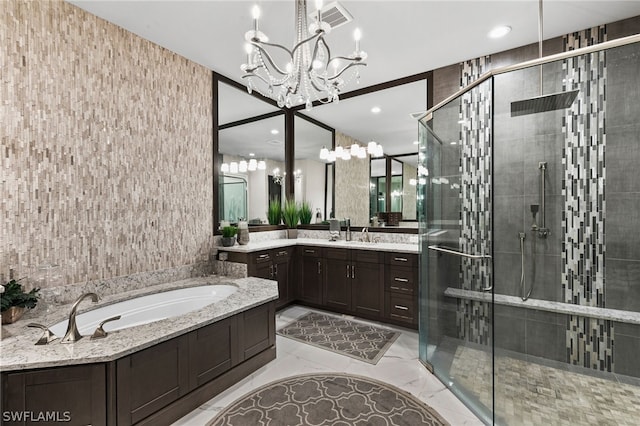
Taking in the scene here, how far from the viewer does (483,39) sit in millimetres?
2752

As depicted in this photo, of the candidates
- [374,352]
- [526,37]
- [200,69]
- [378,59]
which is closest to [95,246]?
[200,69]

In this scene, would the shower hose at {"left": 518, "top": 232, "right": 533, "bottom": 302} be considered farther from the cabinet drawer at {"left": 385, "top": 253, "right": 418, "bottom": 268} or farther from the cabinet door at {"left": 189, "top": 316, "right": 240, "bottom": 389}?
the cabinet door at {"left": 189, "top": 316, "right": 240, "bottom": 389}

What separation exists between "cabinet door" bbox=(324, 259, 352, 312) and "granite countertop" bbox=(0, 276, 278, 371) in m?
1.34

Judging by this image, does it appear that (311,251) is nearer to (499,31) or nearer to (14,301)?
(14,301)

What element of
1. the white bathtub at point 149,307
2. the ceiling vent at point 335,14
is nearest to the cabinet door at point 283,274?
the white bathtub at point 149,307

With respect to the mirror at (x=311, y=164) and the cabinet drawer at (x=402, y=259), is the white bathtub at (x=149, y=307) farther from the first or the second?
the mirror at (x=311, y=164)

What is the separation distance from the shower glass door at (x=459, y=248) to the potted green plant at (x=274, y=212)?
2.35 m

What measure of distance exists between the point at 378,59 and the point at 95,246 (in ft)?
10.9

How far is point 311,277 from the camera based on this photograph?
3846 mm

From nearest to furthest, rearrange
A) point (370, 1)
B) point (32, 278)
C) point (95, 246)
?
point (32, 278)
point (370, 1)
point (95, 246)

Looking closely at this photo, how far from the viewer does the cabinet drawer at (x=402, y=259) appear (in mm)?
3125

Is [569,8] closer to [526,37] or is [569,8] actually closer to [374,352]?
[526,37]

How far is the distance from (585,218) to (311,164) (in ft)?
11.0

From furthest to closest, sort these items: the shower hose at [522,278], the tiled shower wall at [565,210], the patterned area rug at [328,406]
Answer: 1. the shower hose at [522,278]
2. the tiled shower wall at [565,210]
3. the patterned area rug at [328,406]
